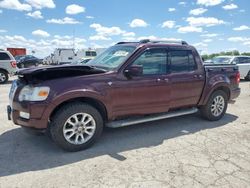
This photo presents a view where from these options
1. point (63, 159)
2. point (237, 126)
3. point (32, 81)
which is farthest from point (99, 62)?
point (237, 126)

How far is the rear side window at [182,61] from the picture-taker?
18.9ft

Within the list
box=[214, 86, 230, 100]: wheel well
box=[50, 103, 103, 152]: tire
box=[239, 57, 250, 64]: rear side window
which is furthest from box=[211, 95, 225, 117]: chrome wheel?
box=[239, 57, 250, 64]: rear side window

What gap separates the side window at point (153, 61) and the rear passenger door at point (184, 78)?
0.18 m

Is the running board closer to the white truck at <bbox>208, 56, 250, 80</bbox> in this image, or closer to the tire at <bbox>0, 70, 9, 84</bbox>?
the white truck at <bbox>208, 56, 250, 80</bbox>

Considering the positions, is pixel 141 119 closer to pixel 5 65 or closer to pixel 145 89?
pixel 145 89

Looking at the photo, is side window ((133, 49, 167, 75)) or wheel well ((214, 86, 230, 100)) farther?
wheel well ((214, 86, 230, 100))

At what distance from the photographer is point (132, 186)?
3.51 meters

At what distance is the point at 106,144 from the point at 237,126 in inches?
124

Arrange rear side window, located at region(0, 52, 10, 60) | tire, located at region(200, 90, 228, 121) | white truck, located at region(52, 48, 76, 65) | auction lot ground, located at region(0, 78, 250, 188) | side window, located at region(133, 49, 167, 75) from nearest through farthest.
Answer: auction lot ground, located at region(0, 78, 250, 188) < side window, located at region(133, 49, 167, 75) < tire, located at region(200, 90, 228, 121) < rear side window, located at region(0, 52, 10, 60) < white truck, located at region(52, 48, 76, 65)

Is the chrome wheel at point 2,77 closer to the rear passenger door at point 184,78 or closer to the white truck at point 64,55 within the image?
the rear passenger door at point 184,78

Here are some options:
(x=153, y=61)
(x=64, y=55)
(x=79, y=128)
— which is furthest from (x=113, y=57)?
(x=64, y=55)

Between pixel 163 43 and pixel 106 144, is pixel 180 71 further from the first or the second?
pixel 106 144

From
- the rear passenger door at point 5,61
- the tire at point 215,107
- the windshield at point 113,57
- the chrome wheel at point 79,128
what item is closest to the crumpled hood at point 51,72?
the windshield at point 113,57

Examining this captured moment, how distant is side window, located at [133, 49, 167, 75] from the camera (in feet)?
17.3
